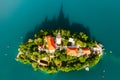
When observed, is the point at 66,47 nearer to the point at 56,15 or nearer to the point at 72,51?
the point at 72,51

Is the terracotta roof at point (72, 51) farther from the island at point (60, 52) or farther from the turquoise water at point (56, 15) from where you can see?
the turquoise water at point (56, 15)

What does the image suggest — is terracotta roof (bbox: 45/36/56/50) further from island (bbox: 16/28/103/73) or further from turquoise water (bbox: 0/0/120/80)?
turquoise water (bbox: 0/0/120/80)

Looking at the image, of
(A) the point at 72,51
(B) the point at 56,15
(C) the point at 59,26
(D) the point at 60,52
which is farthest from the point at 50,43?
(B) the point at 56,15

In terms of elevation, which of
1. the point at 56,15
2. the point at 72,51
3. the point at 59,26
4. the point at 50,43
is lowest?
the point at 72,51

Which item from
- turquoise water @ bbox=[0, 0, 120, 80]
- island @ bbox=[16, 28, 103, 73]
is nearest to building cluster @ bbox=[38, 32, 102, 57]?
island @ bbox=[16, 28, 103, 73]

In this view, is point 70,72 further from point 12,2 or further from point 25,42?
point 12,2
